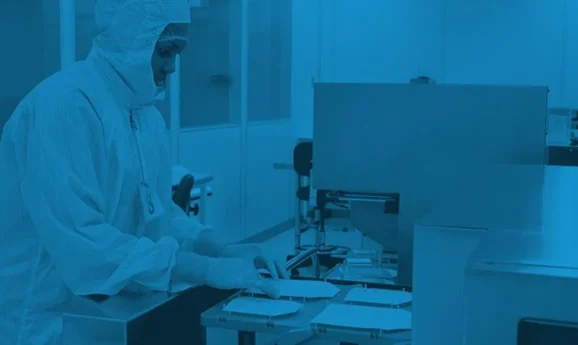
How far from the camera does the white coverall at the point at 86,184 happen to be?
45.7 inches

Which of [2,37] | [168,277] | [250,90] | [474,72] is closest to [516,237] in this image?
[168,277]

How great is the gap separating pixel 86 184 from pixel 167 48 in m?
0.34

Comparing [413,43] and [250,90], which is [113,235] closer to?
[250,90]

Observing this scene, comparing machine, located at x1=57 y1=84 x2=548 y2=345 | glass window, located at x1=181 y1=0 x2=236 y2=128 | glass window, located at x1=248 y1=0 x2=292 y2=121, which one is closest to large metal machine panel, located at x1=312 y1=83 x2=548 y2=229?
machine, located at x1=57 y1=84 x2=548 y2=345

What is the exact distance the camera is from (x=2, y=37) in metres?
2.77

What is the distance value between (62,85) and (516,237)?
0.95m

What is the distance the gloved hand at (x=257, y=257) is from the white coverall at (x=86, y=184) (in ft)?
0.52

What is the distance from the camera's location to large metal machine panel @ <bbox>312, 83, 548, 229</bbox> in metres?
1.70

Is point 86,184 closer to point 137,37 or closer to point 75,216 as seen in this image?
point 75,216

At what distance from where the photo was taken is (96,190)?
1.20 m

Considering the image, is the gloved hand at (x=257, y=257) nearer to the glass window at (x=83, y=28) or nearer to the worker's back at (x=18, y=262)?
the worker's back at (x=18, y=262)

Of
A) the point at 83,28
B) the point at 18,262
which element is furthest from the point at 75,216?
the point at 83,28

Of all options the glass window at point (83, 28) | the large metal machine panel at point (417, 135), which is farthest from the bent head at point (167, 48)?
the glass window at point (83, 28)

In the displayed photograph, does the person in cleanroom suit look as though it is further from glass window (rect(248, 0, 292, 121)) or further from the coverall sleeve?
glass window (rect(248, 0, 292, 121))
